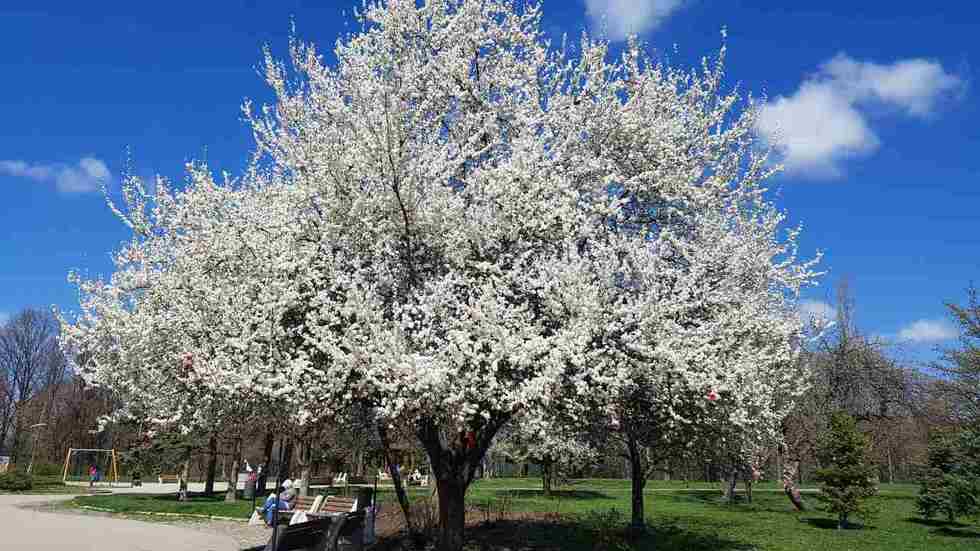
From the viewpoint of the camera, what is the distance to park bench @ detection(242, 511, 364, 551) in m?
8.74

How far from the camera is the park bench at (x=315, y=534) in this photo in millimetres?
8742

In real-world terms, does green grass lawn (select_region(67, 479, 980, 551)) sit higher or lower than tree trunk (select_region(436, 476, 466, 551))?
lower

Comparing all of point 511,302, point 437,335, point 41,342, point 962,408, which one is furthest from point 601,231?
point 41,342

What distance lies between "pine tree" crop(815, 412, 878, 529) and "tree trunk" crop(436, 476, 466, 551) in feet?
45.7

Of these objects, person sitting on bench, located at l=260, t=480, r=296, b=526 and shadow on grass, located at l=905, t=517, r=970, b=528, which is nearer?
person sitting on bench, located at l=260, t=480, r=296, b=526

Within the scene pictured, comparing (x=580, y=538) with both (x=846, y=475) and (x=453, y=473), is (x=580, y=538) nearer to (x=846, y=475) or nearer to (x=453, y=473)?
(x=453, y=473)

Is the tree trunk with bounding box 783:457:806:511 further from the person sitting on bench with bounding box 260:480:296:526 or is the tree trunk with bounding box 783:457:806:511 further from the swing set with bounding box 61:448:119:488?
the swing set with bounding box 61:448:119:488

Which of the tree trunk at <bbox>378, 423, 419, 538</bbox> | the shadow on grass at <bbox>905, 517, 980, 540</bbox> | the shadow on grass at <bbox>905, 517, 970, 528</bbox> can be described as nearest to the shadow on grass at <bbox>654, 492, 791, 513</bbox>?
the shadow on grass at <bbox>905, 517, 970, 528</bbox>

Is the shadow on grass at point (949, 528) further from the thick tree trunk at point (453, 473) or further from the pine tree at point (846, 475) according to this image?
the thick tree trunk at point (453, 473)

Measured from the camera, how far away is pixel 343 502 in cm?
1592

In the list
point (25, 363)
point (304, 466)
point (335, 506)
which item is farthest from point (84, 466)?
point (335, 506)

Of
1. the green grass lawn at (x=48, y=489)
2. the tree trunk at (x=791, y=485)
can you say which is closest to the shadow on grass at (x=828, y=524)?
the tree trunk at (x=791, y=485)

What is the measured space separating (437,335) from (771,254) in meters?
6.17

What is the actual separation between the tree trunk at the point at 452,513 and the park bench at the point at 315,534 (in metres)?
1.32
